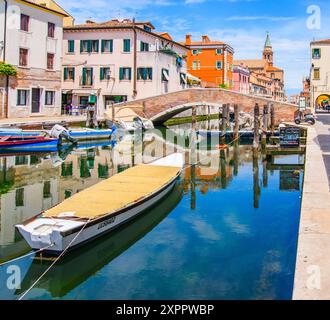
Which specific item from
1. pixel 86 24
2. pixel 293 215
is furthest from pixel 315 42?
pixel 293 215

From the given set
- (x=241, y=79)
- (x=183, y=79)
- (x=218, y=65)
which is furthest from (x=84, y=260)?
(x=241, y=79)

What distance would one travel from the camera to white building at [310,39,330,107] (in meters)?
48.5

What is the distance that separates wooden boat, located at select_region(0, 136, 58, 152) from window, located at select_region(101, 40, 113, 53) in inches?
675

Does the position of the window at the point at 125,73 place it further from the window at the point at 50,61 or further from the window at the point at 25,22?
the window at the point at 25,22

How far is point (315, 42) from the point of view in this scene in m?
48.7

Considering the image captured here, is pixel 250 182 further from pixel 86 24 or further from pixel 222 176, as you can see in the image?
pixel 86 24

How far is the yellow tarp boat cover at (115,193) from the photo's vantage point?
8805mm

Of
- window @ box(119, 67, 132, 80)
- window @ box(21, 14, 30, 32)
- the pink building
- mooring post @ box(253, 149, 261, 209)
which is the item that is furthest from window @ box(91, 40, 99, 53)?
the pink building

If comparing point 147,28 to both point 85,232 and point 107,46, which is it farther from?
point 85,232

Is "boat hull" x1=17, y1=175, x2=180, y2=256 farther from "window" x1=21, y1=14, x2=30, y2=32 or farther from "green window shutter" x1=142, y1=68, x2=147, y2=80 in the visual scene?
"green window shutter" x1=142, y1=68, x2=147, y2=80

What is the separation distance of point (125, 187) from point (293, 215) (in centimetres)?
423

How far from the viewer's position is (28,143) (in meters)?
21.7

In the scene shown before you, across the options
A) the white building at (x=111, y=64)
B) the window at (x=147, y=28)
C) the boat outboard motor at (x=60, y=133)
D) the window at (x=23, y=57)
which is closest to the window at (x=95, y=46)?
the white building at (x=111, y=64)

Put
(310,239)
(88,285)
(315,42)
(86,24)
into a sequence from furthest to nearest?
(315,42)
(86,24)
(88,285)
(310,239)
